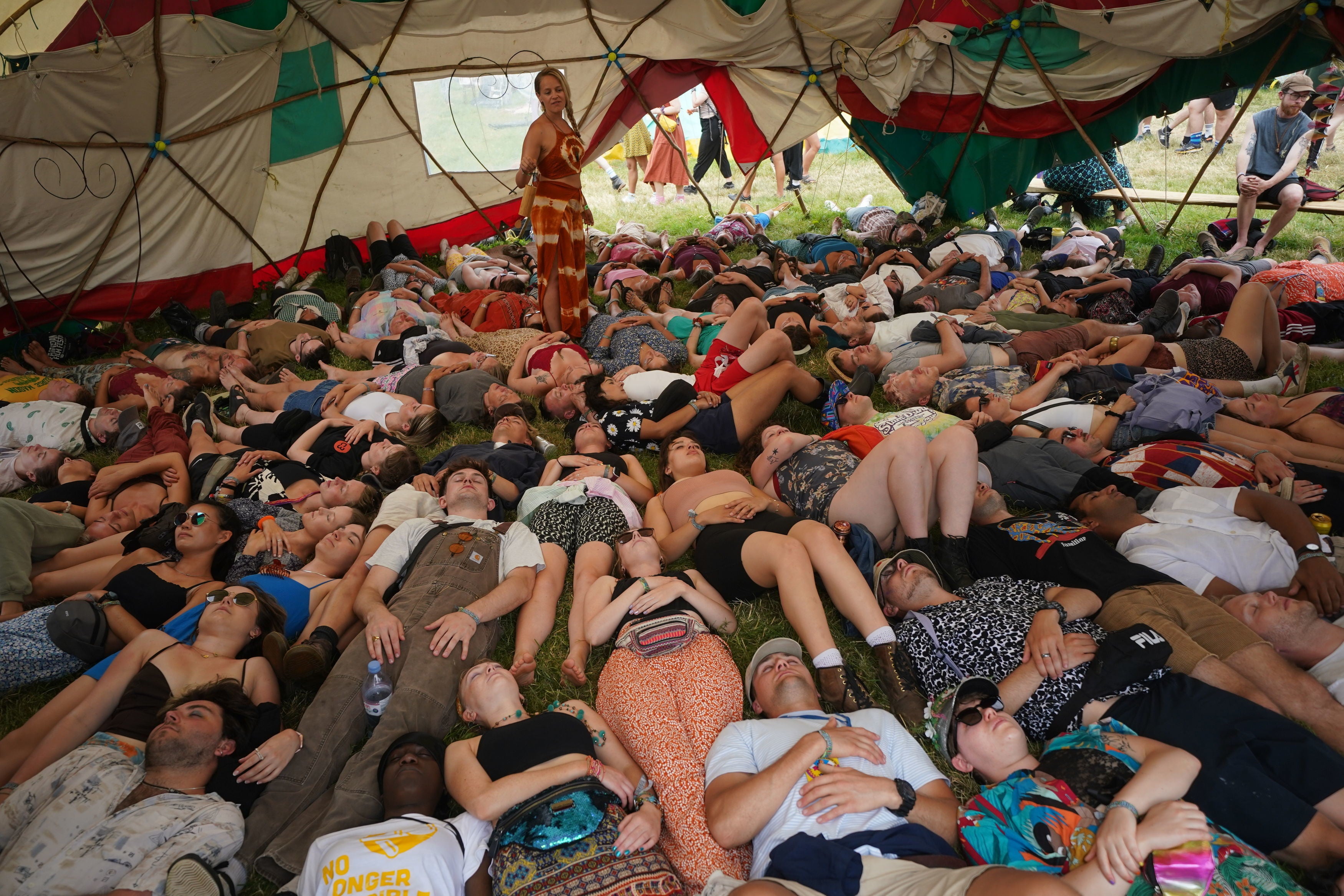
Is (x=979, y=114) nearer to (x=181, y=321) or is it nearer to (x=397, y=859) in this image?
(x=181, y=321)

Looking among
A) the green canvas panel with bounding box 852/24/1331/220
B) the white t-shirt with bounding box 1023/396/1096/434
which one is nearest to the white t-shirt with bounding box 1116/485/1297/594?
the white t-shirt with bounding box 1023/396/1096/434

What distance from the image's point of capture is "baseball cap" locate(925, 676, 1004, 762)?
273 cm

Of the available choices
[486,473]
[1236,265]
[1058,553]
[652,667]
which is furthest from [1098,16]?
[652,667]

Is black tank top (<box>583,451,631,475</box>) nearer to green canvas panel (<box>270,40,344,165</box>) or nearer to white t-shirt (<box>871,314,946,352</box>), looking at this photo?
white t-shirt (<box>871,314,946,352</box>)

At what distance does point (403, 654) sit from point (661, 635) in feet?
3.53

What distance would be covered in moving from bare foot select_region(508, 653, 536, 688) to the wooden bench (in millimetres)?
8747

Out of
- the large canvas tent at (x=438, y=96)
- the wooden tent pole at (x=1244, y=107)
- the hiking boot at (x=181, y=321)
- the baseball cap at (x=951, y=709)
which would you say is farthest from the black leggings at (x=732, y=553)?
the wooden tent pole at (x=1244, y=107)

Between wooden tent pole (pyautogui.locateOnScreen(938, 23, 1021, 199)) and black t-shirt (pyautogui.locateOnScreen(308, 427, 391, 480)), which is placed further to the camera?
wooden tent pole (pyautogui.locateOnScreen(938, 23, 1021, 199))

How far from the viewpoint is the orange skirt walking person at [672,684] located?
252cm

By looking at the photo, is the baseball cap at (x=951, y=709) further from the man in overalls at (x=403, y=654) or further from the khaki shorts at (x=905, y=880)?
the man in overalls at (x=403, y=654)

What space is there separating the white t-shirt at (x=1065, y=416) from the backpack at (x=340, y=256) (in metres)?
7.62

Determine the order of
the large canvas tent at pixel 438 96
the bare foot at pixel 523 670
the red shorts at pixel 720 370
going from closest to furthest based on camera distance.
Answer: the bare foot at pixel 523 670 → the red shorts at pixel 720 370 → the large canvas tent at pixel 438 96

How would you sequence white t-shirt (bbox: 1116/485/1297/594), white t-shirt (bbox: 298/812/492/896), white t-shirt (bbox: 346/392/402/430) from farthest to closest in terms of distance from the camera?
1. white t-shirt (bbox: 346/392/402/430)
2. white t-shirt (bbox: 1116/485/1297/594)
3. white t-shirt (bbox: 298/812/492/896)

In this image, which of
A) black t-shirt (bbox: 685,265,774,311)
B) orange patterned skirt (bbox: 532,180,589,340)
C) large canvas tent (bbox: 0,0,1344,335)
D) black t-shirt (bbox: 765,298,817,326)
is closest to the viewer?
black t-shirt (bbox: 765,298,817,326)
